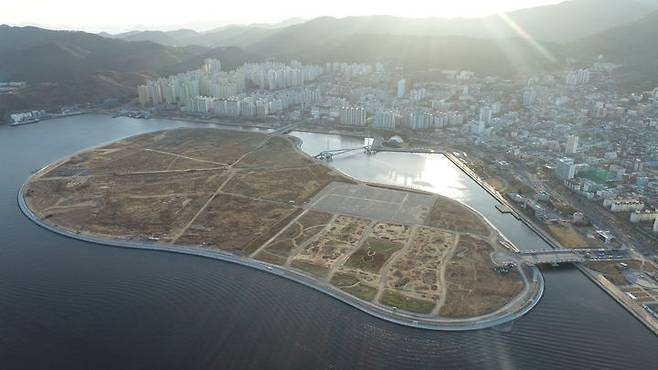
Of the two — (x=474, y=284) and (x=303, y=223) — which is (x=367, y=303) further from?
(x=303, y=223)

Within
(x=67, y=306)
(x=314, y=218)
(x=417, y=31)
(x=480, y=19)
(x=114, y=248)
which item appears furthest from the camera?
(x=480, y=19)

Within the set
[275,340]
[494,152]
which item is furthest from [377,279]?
[494,152]

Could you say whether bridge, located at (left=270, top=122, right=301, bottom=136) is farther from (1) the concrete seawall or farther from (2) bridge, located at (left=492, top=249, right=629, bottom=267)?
(2) bridge, located at (left=492, top=249, right=629, bottom=267)

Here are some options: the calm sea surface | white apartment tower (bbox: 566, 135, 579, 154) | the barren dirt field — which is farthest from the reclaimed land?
white apartment tower (bbox: 566, 135, 579, 154)

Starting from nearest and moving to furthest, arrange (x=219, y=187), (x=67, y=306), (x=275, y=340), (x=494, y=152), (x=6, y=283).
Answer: (x=275, y=340), (x=67, y=306), (x=6, y=283), (x=219, y=187), (x=494, y=152)

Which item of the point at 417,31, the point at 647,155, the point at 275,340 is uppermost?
the point at 417,31

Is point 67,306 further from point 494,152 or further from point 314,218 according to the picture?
point 494,152

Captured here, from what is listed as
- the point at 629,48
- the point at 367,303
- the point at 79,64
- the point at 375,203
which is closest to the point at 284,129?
the point at 375,203

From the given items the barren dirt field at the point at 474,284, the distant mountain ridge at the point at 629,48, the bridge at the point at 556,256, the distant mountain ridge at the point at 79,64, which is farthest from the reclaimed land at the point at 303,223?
the distant mountain ridge at the point at 629,48

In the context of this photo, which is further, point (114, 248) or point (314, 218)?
point (314, 218)
